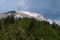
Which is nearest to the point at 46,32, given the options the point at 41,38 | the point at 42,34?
the point at 42,34

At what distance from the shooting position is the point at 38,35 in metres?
111

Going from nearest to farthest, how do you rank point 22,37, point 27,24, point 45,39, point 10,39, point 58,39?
point 10,39, point 22,37, point 45,39, point 58,39, point 27,24

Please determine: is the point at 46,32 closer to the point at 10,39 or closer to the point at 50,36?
the point at 50,36

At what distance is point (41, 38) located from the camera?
105625 mm

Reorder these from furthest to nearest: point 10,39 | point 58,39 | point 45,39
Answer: point 58,39, point 45,39, point 10,39

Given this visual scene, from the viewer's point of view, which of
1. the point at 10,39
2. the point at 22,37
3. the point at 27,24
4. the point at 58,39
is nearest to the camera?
the point at 10,39

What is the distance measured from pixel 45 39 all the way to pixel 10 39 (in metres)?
37.1

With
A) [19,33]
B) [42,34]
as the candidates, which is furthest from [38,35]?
[19,33]

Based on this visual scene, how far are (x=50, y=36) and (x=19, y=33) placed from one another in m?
36.7

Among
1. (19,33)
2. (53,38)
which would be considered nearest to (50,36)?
(53,38)

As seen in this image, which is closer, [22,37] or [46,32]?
[22,37]

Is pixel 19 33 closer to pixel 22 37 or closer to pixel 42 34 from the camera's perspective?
pixel 22 37

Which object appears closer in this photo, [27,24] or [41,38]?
[41,38]

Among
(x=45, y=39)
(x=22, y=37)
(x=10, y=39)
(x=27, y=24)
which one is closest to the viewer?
(x=10, y=39)
